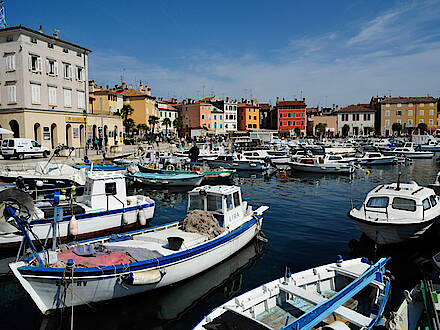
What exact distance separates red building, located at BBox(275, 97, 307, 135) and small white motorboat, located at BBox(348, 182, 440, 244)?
88.1 metres

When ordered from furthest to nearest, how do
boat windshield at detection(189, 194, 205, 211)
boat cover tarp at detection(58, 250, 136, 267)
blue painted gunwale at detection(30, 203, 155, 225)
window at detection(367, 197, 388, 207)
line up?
window at detection(367, 197, 388, 207) < blue painted gunwale at detection(30, 203, 155, 225) < boat windshield at detection(189, 194, 205, 211) < boat cover tarp at detection(58, 250, 136, 267)

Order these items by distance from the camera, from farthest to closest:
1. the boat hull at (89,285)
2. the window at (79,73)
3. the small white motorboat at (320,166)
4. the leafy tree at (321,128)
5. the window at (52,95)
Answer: the leafy tree at (321,128)
the window at (79,73)
the window at (52,95)
the small white motorboat at (320,166)
the boat hull at (89,285)

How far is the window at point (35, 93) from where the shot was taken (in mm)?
39284

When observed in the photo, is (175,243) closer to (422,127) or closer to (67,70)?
(67,70)

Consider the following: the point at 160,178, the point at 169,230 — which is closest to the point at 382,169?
the point at 160,178

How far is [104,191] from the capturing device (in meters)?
16.7

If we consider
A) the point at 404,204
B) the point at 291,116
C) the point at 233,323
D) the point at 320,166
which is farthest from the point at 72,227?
the point at 291,116

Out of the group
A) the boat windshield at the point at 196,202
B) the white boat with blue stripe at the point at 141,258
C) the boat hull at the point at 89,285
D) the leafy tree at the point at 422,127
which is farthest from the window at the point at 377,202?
the leafy tree at the point at 422,127

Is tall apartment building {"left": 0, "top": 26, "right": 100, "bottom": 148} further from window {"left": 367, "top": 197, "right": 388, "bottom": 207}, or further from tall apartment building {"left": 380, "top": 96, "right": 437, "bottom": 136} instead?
tall apartment building {"left": 380, "top": 96, "right": 437, "bottom": 136}

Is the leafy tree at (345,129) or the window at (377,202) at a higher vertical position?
the leafy tree at (345,129)

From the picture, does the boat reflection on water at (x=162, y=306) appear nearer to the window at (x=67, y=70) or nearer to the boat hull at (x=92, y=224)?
the boat hull at (x=92, y=224)

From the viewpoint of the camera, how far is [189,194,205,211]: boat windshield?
13.8 m

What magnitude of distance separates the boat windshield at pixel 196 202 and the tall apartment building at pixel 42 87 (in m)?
31.9

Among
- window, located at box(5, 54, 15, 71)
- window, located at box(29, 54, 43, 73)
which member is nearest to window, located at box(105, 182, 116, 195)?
window, located at box(29, 54, 43, 73)
